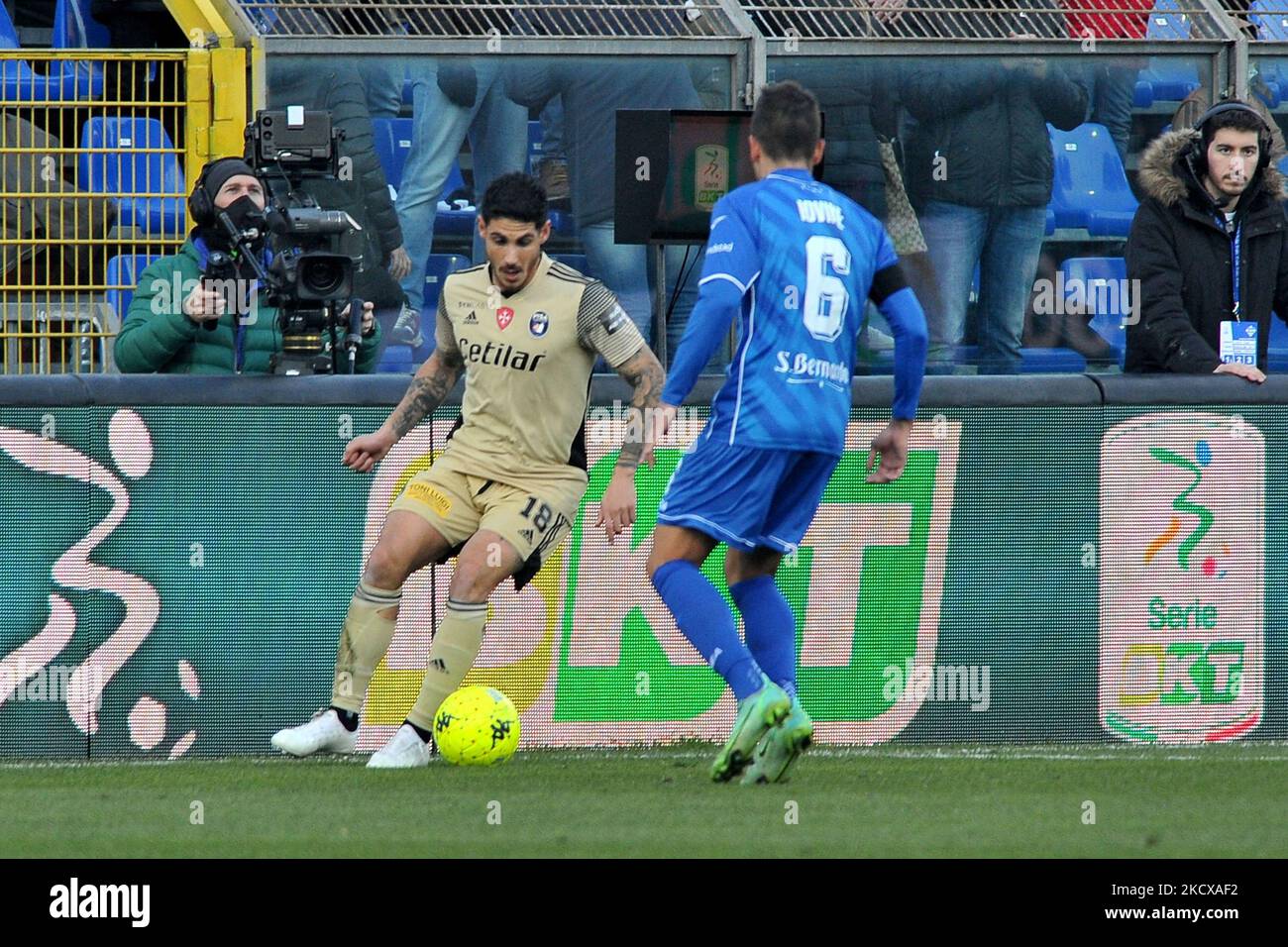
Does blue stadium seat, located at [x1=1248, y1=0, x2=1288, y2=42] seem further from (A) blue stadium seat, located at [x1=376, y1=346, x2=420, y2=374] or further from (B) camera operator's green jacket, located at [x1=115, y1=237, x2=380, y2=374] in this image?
(B) camera operator's green jacket, located at [x1=115, y1=237, x2=380, y2=374]

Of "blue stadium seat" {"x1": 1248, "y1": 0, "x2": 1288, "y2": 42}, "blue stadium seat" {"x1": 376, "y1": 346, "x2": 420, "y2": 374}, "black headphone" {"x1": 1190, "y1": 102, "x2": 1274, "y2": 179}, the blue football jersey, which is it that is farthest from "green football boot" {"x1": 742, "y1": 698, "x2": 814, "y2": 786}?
"blue stadium seat" {"x1": 1248, "y1": 0, "x2": 1288, "y2": 42}

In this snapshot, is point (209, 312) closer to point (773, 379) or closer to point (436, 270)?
point (436, 270)

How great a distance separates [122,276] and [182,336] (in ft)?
6.51

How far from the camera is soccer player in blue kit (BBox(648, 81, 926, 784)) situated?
6738 mm

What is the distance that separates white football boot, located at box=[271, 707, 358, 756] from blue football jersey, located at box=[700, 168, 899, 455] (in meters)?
1.77

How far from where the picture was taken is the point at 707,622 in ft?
22.4

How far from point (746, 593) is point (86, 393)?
254 cm

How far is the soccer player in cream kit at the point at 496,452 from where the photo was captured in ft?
25.3

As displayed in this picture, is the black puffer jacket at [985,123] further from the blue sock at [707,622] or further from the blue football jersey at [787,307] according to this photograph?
the blue sock at [707,622]

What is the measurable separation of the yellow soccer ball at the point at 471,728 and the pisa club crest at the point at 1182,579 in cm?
228

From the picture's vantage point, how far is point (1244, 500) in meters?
8.52

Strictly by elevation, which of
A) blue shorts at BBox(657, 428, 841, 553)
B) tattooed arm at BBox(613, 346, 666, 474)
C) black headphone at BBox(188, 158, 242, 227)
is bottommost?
blue shorts at BBox(657, 428, 841, 553)

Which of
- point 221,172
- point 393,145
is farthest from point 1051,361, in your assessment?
point 221,172

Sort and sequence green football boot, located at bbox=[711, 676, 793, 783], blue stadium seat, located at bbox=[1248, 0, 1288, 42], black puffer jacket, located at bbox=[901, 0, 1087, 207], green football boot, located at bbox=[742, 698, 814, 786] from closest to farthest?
1. green football boot, located at bbox=[711, 676, 793, 783]
2. green football boot, located at bbox=[742, 698, 814, 786]
3. black puffer jacket, located at bbox=[901, 0, 1087, 207]
4. blue stadium seat, located at bbox=[1248, 0, 1288, 42]
